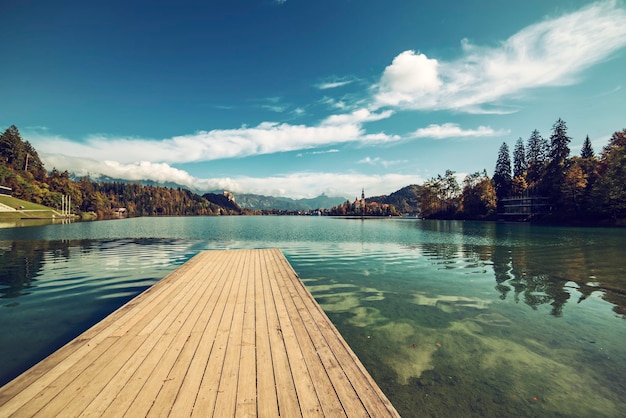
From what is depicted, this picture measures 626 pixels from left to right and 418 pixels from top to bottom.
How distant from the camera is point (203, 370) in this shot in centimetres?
462

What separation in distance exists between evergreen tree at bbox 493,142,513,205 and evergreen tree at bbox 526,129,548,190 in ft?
20.4

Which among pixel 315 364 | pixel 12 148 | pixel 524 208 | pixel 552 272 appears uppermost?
pixel 12 148

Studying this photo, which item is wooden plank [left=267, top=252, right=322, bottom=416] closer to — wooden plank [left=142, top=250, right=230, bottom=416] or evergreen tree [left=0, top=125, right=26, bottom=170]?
wooden plank [left=142, top=250, right=230, bottom=416]

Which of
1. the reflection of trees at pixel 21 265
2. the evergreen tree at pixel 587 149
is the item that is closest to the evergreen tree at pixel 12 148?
the reflection of trees at pixel 21 265

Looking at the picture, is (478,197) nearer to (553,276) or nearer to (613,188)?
(613,188)

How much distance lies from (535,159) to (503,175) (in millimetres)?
11392

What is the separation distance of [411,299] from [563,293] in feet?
24.5

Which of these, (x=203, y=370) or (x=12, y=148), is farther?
(x=12, y=148)

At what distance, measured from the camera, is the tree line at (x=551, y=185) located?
6036 centimetres

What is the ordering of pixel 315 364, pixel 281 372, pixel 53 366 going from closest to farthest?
pixel 281 372, pixel 53 366, pixel 315 364

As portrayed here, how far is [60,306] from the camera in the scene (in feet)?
34.6

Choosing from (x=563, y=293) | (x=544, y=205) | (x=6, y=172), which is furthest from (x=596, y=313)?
(x=6, y=172)

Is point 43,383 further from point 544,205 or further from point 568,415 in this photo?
point 544,205

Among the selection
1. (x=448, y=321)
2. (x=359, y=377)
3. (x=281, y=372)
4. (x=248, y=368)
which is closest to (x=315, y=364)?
(x=281, y=372)
